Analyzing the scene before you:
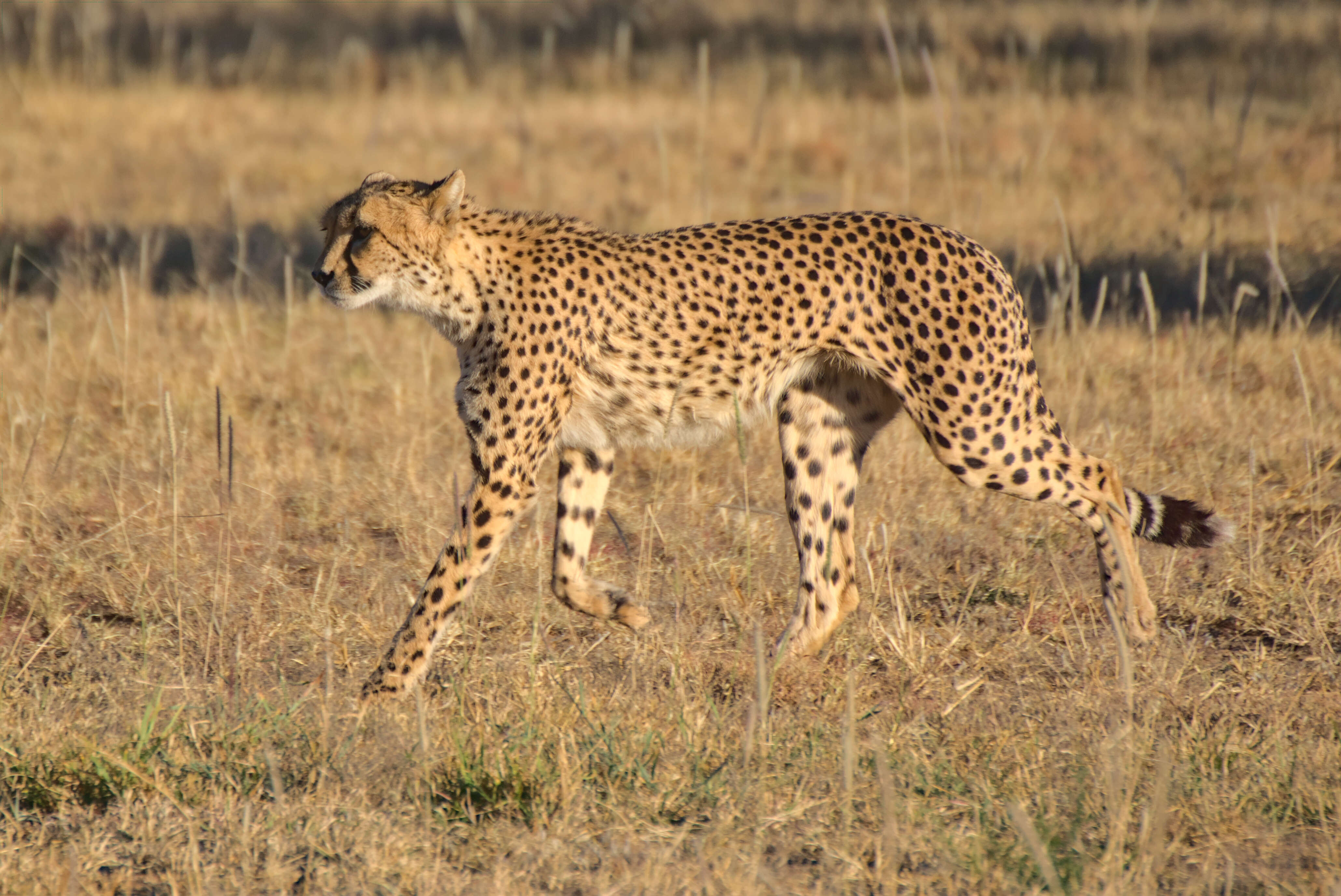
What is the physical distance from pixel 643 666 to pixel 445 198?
1.29 m

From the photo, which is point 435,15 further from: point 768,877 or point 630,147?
point 768,877

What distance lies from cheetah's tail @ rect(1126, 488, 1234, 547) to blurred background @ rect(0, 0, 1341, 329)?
1.50 meters

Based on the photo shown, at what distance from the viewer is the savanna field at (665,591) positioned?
9.00 feet

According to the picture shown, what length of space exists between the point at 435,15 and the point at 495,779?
1573 centimetres

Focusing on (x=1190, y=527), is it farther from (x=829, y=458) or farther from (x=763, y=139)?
(x=763, y=139)

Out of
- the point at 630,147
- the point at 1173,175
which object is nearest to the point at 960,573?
the point at 1173,175

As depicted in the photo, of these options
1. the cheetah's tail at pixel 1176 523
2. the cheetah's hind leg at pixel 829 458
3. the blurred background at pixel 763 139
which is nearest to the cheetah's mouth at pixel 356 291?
the cheetah's hind leg at pixel 829 458

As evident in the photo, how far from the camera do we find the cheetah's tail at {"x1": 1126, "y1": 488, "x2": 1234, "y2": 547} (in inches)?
154

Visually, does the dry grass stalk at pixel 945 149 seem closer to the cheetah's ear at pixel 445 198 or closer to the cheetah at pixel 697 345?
the cheetah at pixel 697 345

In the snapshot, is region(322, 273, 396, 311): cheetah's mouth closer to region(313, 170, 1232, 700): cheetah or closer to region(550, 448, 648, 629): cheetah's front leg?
region(313, 170, 1232, 700): cheetah

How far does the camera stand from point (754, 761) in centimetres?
304

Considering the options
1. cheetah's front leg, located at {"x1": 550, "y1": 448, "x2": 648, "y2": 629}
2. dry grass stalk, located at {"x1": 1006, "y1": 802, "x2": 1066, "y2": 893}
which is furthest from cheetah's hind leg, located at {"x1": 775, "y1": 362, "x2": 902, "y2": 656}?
dry grass stalk, located at {"x1": 1006, "y1": 802, "x2": 1066, "y2": 893}

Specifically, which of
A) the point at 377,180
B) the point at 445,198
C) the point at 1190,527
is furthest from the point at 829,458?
the point at 377,180

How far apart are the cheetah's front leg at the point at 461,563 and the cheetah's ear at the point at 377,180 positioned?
777 mm
